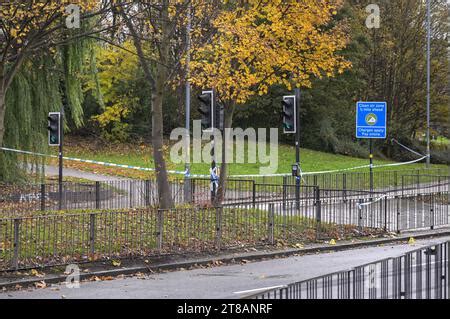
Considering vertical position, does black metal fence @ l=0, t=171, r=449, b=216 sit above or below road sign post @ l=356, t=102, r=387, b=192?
below

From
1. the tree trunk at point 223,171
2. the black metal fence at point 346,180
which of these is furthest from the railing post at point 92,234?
the black metal fence at point 346,180

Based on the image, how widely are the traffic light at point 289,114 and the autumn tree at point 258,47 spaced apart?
1614mm

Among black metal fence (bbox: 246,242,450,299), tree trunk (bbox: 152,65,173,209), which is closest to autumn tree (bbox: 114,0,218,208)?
tree trunk (bbox: 152,65,173,209)

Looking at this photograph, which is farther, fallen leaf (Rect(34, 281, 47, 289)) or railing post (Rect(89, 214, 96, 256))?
railing post (Rect(89, 214, 96, 256))

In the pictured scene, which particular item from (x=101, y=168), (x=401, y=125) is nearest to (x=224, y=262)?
(x=101, y=168)

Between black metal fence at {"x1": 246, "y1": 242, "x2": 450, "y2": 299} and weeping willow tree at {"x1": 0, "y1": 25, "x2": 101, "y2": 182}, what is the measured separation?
59.2 ft

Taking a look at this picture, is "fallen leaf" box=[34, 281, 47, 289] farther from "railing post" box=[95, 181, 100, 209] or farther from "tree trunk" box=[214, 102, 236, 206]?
"railing post" box=[95, 181, 100, 209]

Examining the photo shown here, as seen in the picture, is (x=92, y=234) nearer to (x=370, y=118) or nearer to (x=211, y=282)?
(x=211, y=282)

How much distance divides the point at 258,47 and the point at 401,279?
11.2 meters

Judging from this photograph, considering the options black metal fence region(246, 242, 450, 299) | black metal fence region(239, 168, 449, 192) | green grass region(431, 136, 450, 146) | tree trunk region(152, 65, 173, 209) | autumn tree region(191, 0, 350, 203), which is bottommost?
black metal fence region(239, 168, 449, 192)

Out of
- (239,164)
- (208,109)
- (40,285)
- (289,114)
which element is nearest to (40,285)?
(40,285)

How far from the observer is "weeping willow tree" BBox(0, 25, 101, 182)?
2428 cm

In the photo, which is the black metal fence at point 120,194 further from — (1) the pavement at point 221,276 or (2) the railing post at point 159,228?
(1) the pavement at point 221,276
